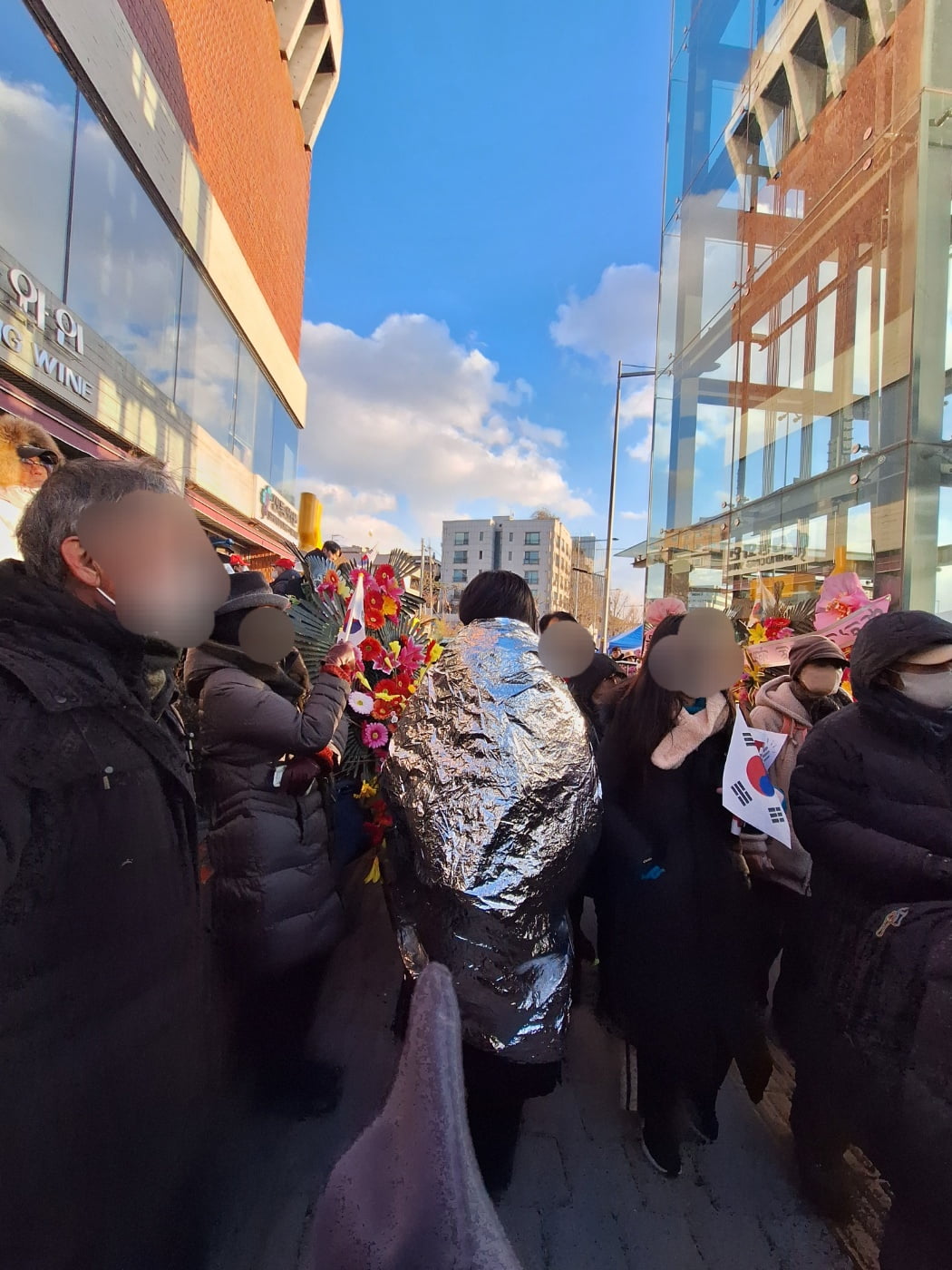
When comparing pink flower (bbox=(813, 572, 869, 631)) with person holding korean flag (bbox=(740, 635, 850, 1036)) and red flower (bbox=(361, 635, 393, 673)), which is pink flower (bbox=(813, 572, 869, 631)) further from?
red flower (bbox=(361, 635, 393, 673))

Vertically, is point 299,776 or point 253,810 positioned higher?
point 299,776

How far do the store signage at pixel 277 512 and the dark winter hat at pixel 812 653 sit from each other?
15.0m

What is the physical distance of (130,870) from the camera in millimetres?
991

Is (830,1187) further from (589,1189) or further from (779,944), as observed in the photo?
(779,944)

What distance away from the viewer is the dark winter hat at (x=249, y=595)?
197cm

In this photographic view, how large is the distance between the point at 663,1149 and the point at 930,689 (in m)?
1.66

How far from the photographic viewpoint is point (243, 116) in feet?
43.0

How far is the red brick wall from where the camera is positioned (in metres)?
9.55

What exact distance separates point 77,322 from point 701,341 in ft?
34.2

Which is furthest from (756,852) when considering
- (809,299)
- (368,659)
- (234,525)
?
(234,525)

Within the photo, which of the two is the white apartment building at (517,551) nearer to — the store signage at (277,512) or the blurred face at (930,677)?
the store signage at (277,512)

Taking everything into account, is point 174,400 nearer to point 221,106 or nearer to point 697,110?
point 221,106

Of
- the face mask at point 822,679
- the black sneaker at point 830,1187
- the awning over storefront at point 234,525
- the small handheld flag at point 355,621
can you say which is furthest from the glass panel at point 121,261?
the black sneaker at point 830,1187

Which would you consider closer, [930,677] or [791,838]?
[930,677]
